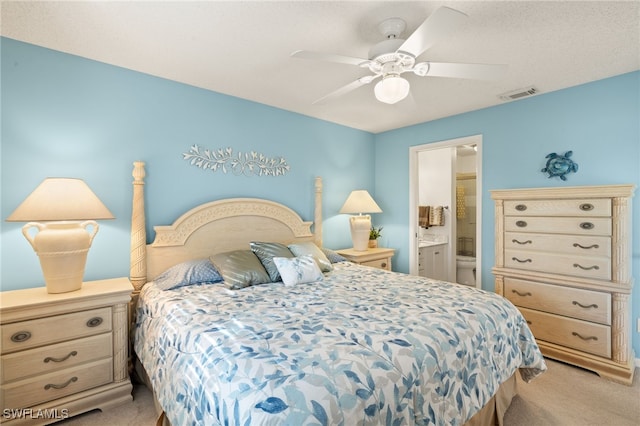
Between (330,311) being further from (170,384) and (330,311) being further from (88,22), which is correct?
(88,22)

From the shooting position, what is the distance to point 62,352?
1.83m

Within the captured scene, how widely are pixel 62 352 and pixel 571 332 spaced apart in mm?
3814

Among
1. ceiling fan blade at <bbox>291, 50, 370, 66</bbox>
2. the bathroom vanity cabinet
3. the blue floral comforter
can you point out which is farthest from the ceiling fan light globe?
the bathroom vanity cabinet

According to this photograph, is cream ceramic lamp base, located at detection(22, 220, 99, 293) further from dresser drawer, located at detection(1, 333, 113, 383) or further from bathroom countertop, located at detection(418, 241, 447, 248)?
bathroom countertop, located at detection(418, 241, 447, 248)

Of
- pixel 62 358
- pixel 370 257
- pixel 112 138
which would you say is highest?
pixel 112 138

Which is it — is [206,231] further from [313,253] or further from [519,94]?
[519,94]

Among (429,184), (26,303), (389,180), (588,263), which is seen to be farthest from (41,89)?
(429,184)

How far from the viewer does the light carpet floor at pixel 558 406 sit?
1.85 m

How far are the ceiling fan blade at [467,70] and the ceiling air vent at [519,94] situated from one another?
1.42 metres

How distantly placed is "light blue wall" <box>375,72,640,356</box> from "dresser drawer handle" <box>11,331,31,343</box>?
396 centimetres

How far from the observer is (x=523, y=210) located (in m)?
2.82

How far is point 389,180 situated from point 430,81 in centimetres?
186

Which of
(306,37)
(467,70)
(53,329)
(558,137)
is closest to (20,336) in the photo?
(53,329)

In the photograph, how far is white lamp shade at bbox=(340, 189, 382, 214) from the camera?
3.78 m
